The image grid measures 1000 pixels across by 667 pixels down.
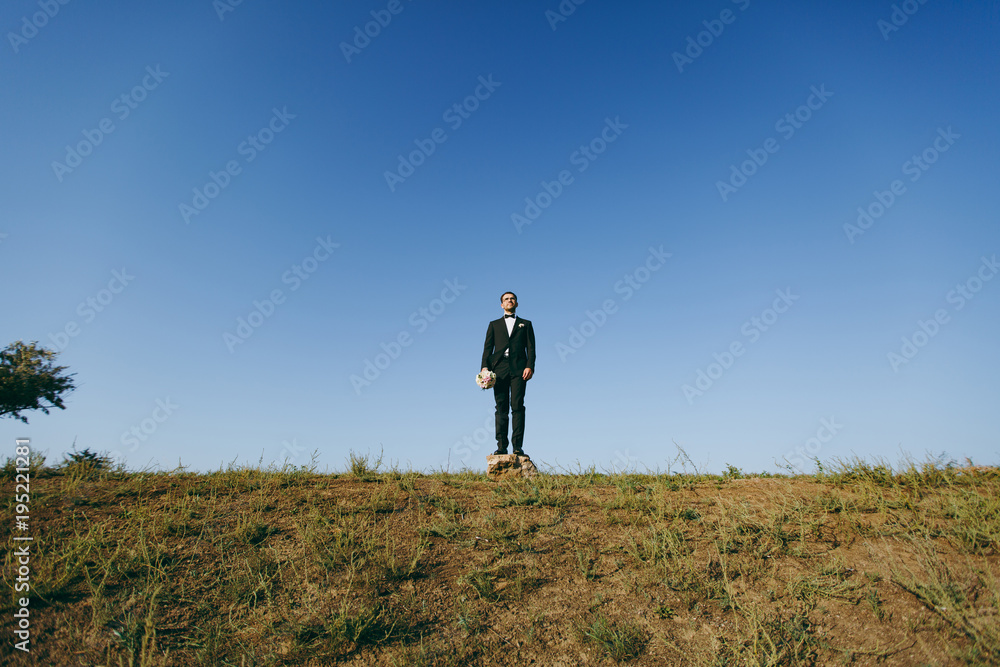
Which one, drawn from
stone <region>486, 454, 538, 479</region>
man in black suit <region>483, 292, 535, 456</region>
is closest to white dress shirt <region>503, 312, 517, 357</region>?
man in black suit <region>483, 292, 535, 456</region>

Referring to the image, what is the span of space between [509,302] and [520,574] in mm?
5164

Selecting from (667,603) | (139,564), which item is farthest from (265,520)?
(667,603)

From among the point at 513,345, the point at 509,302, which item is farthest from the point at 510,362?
the point at 509,302

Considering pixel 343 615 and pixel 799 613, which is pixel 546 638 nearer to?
pixel 343 615

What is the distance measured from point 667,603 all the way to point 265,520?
177 inches

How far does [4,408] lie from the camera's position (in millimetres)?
16578

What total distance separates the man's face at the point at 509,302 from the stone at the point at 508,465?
2.62 metres

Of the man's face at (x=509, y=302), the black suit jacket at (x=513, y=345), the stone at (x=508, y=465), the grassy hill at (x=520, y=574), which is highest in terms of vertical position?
the man's face at (x=509, y=302)

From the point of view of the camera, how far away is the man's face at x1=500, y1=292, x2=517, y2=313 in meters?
9.20

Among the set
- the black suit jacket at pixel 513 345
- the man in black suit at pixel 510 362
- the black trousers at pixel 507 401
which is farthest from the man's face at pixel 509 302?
the black trousers at pixel 507 401

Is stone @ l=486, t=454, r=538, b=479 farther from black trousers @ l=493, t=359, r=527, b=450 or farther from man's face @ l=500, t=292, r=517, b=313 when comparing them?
man's face @ l=500, t=292, r=517, b=313

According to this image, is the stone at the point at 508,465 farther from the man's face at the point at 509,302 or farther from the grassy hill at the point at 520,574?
the man's face at the point at 509,302

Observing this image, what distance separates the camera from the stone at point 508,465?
8008 mm

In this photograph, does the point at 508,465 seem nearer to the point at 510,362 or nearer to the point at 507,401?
the point at 507,401
